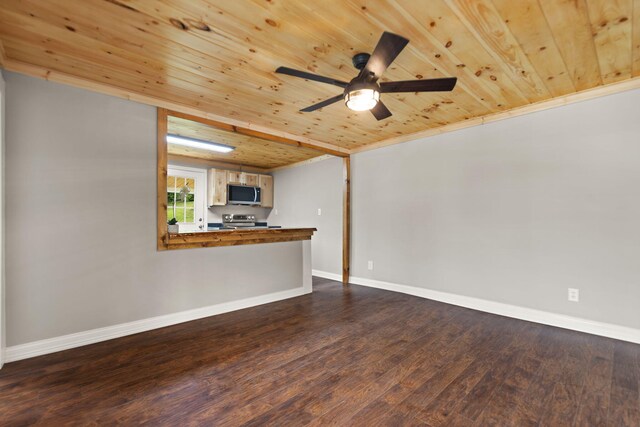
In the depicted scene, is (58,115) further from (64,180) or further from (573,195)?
(573,195)

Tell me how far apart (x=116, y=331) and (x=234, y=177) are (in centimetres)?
386

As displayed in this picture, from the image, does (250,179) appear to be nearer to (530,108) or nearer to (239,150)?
(239,150)

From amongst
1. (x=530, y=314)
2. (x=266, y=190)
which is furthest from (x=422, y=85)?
(x=266, y=190)

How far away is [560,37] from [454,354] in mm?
Result: 2482

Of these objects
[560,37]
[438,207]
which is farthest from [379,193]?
[560,37]

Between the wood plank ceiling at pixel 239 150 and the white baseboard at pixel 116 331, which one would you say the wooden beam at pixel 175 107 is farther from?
the white baseboard at pixel 116 331

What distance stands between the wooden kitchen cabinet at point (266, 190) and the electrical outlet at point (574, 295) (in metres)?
5.40

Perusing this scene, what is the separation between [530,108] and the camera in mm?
3164

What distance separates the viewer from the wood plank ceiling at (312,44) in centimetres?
173

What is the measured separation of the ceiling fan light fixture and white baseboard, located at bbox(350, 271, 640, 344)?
111 inches

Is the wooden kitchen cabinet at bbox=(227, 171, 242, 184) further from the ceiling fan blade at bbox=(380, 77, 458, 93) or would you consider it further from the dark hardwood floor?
the ceiling fan blade at bbox=(380, 77, 458, 93)

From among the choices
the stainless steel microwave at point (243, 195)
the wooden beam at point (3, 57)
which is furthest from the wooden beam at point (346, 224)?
the wooden beam at point (3, 57)

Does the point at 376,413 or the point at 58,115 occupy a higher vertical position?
the point at 58,115

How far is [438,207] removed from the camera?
155 inches
